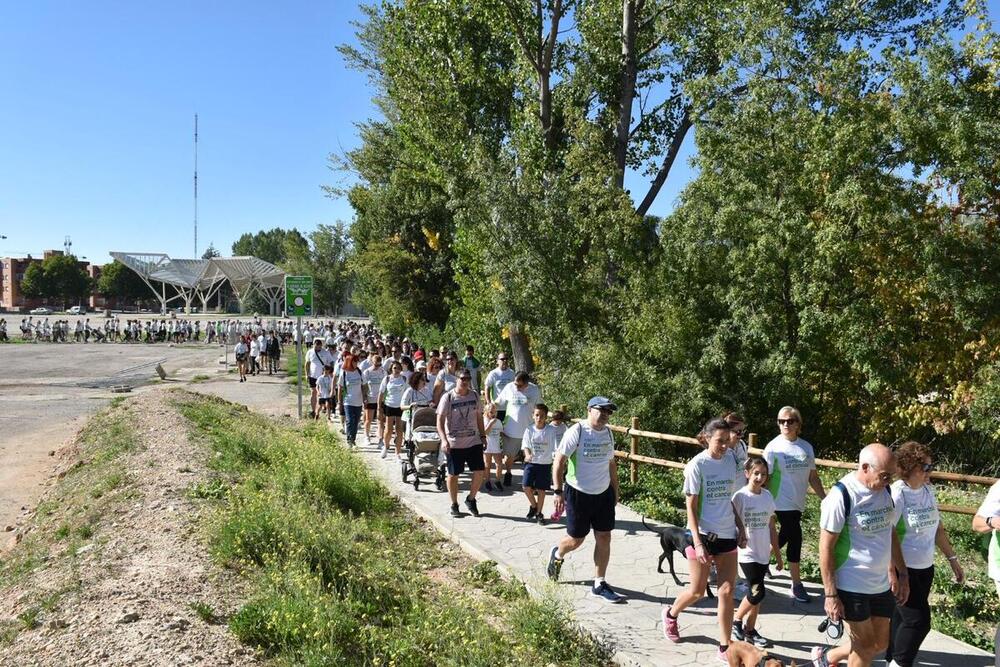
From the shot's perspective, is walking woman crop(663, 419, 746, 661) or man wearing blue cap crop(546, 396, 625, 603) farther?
man wearing blue cap crop(546, 396, 625, 603)

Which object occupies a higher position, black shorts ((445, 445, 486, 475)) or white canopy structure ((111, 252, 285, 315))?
white canopy structure ((111, 252, 285, 315))

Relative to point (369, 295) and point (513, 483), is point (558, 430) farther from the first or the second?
point (369, 295)

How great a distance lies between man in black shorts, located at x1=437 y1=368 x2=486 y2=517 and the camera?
29.4 feet

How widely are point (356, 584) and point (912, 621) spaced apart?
4229 millimetres

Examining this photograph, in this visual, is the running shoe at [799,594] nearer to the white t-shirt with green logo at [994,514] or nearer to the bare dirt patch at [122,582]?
the white t-shirt with green logo at [994,514]

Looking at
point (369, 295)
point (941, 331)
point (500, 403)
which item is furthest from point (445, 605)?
point (369, 295)

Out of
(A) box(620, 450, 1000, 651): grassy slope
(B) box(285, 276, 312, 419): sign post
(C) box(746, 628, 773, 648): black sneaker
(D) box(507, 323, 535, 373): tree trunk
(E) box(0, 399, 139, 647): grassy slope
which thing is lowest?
(E) box(0, 399, 139, 647): grassy slope

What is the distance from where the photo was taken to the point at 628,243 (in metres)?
15.3

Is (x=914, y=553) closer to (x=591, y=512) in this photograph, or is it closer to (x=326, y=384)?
(x=591, y=512)

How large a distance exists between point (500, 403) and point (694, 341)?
16.8 ft

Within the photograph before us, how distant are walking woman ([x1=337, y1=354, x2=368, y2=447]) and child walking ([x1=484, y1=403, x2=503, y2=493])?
148 inches

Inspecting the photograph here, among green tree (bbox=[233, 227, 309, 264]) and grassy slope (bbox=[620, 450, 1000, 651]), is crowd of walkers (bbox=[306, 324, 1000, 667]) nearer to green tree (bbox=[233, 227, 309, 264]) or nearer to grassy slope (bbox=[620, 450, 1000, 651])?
grassy slope (bbox=[620, 450, 1000, 651])

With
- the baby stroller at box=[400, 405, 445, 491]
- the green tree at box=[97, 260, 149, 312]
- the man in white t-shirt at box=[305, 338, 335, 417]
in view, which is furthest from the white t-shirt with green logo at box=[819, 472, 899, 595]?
the green tree at box=[97, 260, 149, 312]

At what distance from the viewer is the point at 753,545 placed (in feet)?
17.9
